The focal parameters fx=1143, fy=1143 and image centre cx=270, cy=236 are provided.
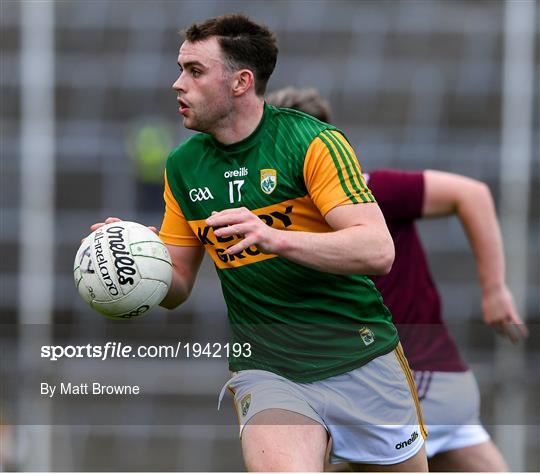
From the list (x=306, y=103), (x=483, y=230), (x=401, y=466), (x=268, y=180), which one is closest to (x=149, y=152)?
(x=306, y=103)

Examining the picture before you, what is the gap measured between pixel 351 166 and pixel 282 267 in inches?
15.4

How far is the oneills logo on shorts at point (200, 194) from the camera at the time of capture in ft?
12.0

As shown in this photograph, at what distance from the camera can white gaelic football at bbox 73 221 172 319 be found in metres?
3.46

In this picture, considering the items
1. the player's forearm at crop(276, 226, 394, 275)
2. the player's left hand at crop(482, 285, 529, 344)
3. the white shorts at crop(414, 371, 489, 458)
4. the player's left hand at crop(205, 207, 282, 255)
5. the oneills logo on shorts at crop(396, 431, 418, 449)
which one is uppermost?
the player's left hand at crop(205, 207, 282, 255)

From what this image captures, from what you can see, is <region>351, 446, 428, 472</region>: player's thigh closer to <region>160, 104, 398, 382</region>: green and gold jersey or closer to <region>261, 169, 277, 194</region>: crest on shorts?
<region>160, 104, 398, 382</region>: green and gold jersey

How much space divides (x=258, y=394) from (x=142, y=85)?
496 centimetres

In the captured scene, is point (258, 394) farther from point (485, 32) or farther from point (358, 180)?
point (485, 32)

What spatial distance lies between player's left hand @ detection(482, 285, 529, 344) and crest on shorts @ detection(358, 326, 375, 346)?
107cm

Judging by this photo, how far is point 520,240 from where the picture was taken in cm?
744

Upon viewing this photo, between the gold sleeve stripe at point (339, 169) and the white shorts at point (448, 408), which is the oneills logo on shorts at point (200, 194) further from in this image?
the white shorts at point (448, 408)

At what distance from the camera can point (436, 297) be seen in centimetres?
469

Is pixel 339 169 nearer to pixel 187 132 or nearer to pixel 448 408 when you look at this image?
pixel 448 408

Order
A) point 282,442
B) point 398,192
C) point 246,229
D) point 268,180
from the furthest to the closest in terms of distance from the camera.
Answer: point 398,192 < point 268,180 < point 282,442 < point 246,229

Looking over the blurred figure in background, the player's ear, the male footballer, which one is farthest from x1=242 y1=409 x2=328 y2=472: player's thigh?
the blurred figure in background
